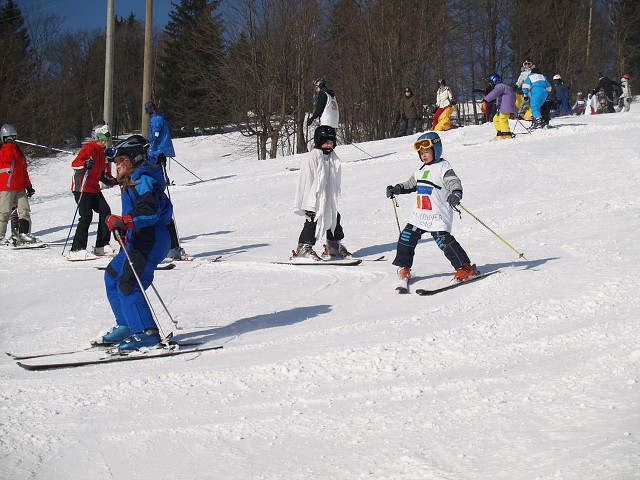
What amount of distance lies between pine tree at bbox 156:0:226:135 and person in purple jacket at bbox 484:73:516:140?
68.0ft

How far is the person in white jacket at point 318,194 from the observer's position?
9195mm

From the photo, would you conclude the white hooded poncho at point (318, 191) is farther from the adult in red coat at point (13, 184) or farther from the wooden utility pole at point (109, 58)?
the wooden utility pole at point (109, 58)

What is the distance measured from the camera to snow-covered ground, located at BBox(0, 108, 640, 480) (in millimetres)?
3745

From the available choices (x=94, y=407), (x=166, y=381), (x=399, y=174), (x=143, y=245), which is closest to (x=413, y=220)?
(x=143, y=245)

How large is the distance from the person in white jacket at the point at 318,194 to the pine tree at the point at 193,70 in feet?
89.4

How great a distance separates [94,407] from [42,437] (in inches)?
19.2

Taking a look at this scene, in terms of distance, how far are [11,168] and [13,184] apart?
0.82 feet

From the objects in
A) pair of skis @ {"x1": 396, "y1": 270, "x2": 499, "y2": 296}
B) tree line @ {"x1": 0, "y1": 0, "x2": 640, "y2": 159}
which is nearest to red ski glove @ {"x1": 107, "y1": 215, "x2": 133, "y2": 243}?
pair of skis @ {"x1": 396, "y1": 270, "x2": 499, "y2": 296}

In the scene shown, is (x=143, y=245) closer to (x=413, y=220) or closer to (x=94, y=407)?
(x=94, y=407)

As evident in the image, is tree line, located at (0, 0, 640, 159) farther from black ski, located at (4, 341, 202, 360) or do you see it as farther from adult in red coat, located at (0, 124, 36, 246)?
black ski, located at (4, 341, 202, 360)

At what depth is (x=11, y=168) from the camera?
11.5 metres

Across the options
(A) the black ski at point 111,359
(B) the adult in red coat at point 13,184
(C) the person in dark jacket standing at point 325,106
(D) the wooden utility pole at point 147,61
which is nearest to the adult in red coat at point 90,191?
(B) the adult in red coat at point 13,184

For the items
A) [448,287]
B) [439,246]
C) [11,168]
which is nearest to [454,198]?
[439,246]

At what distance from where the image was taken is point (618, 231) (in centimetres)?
952
